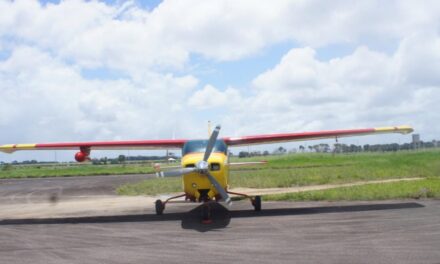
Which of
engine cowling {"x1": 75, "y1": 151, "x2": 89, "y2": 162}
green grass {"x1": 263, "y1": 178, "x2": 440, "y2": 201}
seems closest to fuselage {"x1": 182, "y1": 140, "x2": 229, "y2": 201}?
engine cowling {"x1": 75, "y1": 151, "x2": 89, "y2": 162}

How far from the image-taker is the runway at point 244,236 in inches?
358

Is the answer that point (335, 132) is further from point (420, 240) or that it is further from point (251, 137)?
point (420, 240)

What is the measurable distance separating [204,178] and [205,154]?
0.72 metres

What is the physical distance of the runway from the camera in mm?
9102

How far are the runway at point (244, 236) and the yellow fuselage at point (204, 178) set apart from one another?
2.73ft

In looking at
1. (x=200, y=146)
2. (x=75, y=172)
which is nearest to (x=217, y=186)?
(x=200, y=146)

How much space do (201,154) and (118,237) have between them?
4.02 m

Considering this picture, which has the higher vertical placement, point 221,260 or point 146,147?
point 146,147

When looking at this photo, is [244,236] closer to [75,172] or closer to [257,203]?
[257,203]

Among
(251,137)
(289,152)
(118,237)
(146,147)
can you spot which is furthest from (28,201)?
(289,152)

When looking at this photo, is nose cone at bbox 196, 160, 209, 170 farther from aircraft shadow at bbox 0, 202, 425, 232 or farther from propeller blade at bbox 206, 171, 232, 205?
aircraft shadow at bbox 0, 202, 425, 232

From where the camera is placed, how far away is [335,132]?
18.3 m

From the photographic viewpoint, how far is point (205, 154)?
1439cm

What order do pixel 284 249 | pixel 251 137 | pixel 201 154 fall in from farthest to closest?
pixel 251 137 → pixel 201 154 → pixel 284 249
